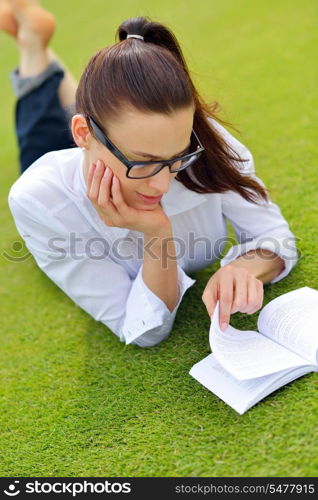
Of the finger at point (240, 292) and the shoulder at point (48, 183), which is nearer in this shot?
the finger at point (240, 292)

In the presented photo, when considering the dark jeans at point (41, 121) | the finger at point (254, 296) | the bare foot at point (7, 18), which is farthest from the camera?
the bare foot at point (7, 18)

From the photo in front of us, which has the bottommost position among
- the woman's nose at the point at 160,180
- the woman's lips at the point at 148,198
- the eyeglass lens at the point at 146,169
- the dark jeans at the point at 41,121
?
the dark jeans at the point at 41,121

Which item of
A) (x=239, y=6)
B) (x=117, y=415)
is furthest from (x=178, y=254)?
(x=239, y=6)

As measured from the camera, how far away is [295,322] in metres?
2.17

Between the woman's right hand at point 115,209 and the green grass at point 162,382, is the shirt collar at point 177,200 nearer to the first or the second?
the woman's right hand at point 115,209

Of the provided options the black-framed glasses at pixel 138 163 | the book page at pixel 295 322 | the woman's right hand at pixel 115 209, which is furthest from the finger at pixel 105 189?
the book page at pixel 295 322

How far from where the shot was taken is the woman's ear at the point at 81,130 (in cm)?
212

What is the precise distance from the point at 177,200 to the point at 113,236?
1.00ft

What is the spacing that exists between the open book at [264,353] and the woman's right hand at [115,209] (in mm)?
413

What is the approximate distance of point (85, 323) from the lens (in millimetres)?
2967

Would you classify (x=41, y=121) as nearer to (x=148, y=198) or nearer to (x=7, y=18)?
(x=7, y=18)

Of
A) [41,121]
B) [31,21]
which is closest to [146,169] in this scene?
[41,121]

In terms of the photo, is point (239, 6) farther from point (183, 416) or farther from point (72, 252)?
point (183, 416)

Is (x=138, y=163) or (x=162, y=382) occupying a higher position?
(x=138, y=163)
